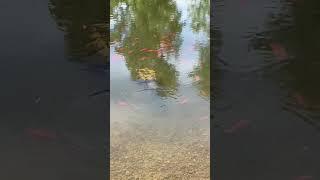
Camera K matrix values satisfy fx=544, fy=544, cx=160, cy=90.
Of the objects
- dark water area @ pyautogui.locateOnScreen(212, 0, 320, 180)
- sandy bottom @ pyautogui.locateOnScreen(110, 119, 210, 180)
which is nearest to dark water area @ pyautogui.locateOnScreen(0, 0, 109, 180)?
sandy bottom @ pyautogui.locateOnScreen(110, 119, 210, 180)

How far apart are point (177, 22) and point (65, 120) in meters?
0.73

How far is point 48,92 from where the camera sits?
104 inches

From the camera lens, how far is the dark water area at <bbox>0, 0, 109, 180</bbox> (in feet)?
8.59

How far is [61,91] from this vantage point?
8.64 feet

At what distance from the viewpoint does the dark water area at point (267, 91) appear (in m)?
2.63

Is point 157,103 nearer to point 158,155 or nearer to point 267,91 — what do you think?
point 158,155

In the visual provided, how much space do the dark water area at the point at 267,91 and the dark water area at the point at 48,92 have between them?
0.64 meters

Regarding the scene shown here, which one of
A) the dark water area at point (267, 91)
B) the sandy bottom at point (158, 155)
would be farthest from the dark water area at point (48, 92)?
the dark water area at point (267, 91)

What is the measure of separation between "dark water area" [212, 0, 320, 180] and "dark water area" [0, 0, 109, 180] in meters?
0.64

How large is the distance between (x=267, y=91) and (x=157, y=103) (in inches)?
21.2

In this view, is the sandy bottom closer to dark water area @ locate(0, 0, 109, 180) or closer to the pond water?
the pond water

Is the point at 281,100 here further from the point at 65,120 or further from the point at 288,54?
the point at 65,120

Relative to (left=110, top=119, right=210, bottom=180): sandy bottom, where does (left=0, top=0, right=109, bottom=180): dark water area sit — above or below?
above

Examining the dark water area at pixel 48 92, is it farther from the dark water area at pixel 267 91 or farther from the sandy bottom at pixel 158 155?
the dark water area at pixel 267 91
